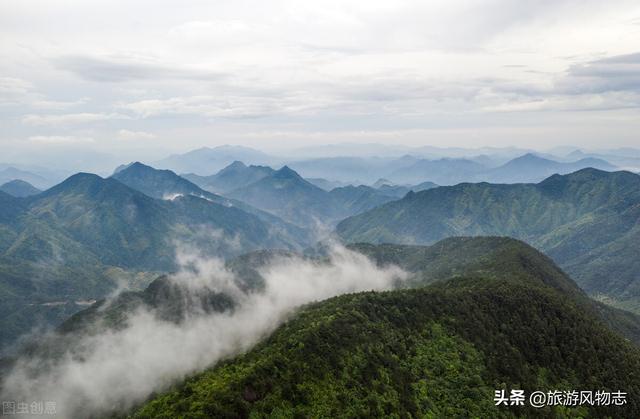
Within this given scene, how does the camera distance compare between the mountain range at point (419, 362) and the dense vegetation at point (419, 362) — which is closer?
the dense vegetation at point (419, 362)

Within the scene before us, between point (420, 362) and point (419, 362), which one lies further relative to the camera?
point (420, 362)

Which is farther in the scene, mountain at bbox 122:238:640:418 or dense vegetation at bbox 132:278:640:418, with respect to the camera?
mountain at bbox 122:238:640:418

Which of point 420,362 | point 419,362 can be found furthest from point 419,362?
point 420,362

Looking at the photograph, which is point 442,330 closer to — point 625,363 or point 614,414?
point 614,414

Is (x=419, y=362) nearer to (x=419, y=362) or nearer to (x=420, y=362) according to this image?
(x=419, y=362)

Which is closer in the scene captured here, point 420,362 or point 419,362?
point 419,362

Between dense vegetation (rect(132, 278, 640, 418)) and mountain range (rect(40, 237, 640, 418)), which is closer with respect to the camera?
dense vegetation (rect(132, 278, 640, 418))

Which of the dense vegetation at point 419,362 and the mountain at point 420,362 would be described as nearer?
the dense vegetation at point 419,362

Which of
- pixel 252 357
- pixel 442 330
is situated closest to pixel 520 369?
pixel 442 330
